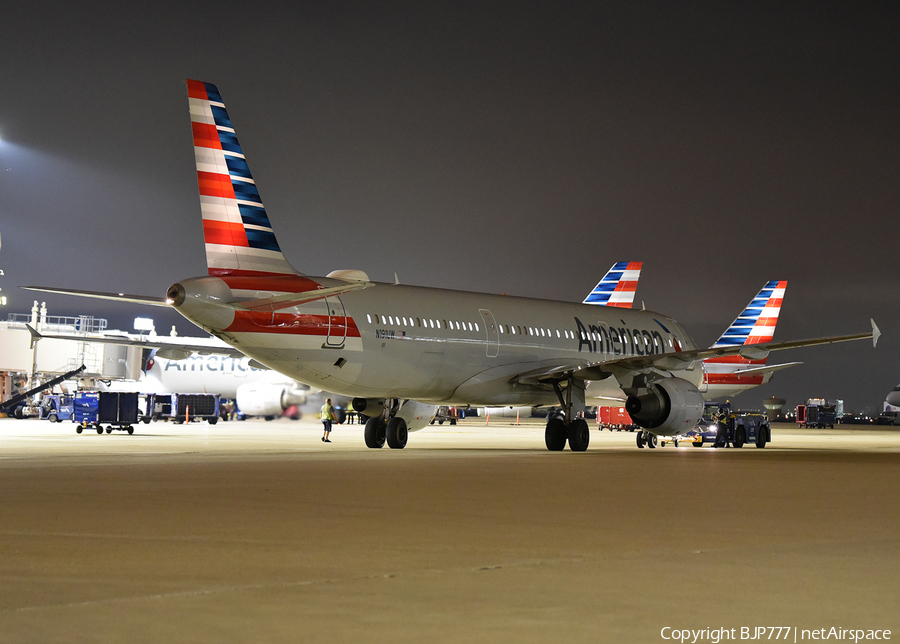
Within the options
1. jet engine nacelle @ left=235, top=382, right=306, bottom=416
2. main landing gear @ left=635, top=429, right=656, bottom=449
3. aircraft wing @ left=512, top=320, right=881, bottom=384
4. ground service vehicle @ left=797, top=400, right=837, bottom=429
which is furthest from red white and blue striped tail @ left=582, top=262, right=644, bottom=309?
ground service vehicle @ left=797, top=400, right=837, bottom=429

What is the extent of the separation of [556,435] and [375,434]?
473 cm

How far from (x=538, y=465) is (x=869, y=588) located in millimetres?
13116

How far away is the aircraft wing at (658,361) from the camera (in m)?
24.8

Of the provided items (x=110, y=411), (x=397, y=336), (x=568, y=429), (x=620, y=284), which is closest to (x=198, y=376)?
(x=110, y=411)

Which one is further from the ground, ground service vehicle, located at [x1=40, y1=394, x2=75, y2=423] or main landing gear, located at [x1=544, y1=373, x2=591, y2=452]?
ground service vehicle, located at [x1=40, y1=394, x2=75, y2=423]

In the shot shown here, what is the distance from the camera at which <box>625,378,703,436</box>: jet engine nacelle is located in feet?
84.4

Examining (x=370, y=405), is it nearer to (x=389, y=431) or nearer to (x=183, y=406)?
(x=389, y=431)

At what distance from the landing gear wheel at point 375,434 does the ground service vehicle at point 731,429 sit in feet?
41.9

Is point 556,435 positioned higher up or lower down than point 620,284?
lower down

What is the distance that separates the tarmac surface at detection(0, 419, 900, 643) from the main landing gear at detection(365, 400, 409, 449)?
36.3 ft

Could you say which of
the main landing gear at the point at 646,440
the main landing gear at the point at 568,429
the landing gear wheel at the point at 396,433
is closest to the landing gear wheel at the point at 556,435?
the main landing gear at the point at 568,429

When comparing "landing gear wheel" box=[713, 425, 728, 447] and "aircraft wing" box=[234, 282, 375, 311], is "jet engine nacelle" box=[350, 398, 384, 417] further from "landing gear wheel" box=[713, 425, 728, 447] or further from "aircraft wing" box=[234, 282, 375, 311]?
"landing gear wheel" box=[713, 425, 728, 447]

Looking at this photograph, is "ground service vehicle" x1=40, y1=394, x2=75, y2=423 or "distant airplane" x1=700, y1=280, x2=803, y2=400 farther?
"ground service vehicle" x1=40, y1=394, x2=75, y2=423

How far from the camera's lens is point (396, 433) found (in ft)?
87.0
